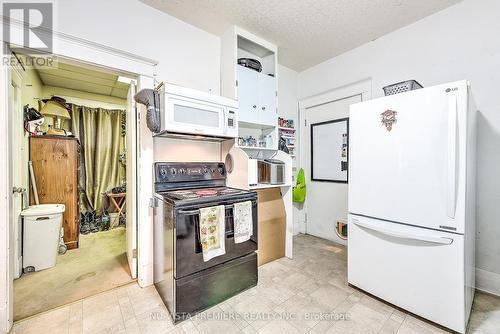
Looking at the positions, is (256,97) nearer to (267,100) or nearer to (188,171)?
(267,100)

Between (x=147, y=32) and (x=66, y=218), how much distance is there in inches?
104

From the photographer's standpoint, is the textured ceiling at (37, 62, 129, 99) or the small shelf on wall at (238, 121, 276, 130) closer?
the small shelf on wall at (238, 121, 276, 130)

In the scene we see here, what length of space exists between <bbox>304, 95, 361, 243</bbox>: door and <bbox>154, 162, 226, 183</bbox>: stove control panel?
1.70m

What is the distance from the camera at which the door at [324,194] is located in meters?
3.06

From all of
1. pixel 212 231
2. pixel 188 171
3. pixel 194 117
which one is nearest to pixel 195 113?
pixel 194 117

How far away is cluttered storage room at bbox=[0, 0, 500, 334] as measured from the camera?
4.99ft

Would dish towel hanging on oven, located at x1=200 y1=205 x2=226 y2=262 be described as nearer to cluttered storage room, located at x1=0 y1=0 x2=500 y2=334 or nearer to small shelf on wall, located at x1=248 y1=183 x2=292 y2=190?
cluttered storage room, located at x1=0 y1=0 x2=500 y2=334

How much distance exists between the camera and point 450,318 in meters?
1.43

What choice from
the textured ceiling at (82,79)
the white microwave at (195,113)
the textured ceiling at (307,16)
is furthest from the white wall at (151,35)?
the textured ceiling at (82,79)

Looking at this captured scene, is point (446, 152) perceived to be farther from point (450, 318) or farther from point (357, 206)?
point (450, 318)

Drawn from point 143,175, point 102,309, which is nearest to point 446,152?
point 143,175

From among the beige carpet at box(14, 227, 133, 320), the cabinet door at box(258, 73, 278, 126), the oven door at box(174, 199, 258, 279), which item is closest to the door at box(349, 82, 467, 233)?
the cabinet door at box(258, 73, 278, 126)

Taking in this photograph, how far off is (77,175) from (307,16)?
355cm

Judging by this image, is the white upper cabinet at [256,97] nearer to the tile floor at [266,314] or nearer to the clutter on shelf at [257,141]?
the clutter on shelf at [257,141]
